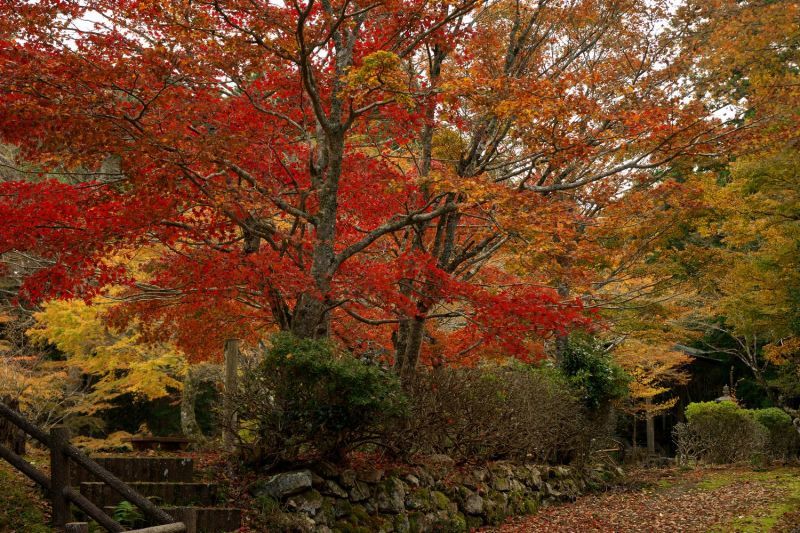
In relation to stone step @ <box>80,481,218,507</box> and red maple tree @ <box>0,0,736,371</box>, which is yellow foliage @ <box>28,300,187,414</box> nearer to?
red maple tree @ <box>0,0,736,371</box>

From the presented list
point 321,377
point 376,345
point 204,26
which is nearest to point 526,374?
point 376,345

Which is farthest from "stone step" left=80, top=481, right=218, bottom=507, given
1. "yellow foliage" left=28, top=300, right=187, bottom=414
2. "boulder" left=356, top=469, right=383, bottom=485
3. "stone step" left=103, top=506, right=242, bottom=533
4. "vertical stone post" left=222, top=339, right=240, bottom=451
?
"yellow foliage" left=28, top=300, right=187, bottom=414

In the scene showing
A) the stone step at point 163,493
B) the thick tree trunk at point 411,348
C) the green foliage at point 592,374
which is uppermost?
the thick tree trunk at point 411,348

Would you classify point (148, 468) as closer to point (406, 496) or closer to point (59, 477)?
point (59, 477)

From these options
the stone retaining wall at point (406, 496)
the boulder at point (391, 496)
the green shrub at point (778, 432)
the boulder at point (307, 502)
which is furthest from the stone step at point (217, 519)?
the green shrub at point (778, 432)

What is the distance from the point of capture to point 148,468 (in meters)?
9.02

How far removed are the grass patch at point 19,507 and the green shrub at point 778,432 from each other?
21.2m

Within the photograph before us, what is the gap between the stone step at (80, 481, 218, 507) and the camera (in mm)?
7965

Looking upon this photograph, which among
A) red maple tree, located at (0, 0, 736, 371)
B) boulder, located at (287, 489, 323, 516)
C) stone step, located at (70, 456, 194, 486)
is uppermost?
red maple tree, located at (0, 0, 736, 371)

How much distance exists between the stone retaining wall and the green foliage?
416cm

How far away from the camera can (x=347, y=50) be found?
37.5 ft

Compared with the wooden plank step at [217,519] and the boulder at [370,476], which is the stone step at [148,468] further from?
the boulder at [370,476]

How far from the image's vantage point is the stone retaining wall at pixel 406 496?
9.34m

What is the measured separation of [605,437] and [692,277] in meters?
5.04
